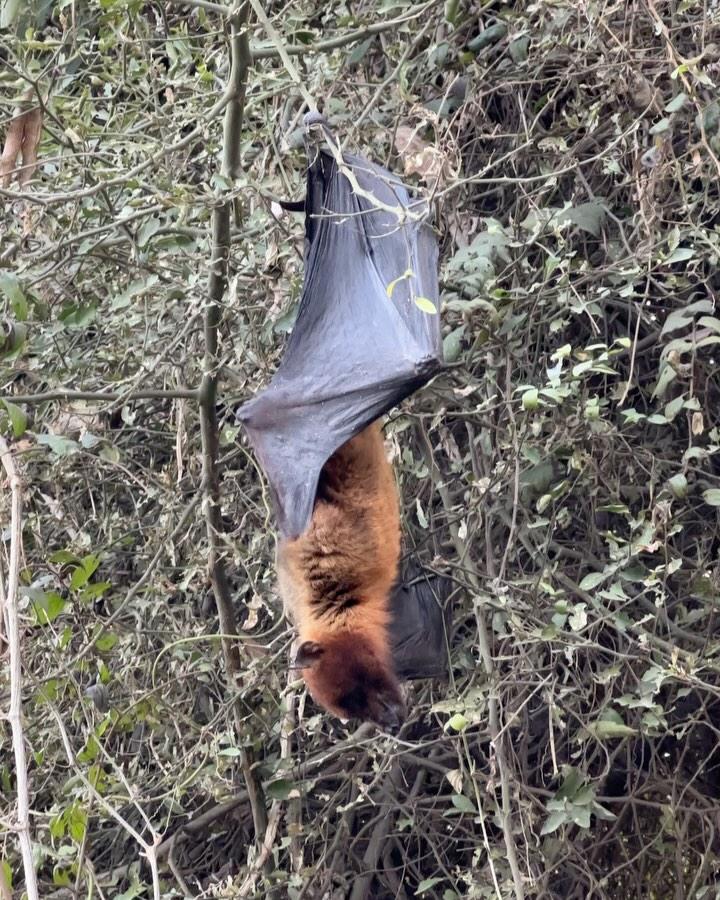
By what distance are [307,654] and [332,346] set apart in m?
0.88

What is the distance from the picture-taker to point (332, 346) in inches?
147

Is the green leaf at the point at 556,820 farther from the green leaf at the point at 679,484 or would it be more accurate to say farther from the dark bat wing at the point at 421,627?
the green leaf at the point at 679,484

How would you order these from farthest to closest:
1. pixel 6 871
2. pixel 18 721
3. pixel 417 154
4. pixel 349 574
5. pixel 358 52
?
pixel 358 52, pixel 349 574, pixel 417 154, pixel 6 871, pixel 18 721

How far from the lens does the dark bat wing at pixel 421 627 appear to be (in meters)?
3.82

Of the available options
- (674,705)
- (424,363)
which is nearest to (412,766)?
(674,705)

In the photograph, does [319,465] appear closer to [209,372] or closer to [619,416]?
[209,372]

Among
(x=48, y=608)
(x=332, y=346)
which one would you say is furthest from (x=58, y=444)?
(x=332, y=346)

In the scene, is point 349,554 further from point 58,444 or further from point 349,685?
point 58,444

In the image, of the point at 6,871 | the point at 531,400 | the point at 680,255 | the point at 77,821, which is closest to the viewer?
the point at 6,871

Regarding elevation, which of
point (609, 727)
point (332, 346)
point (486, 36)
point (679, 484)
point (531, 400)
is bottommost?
point (609, 727)

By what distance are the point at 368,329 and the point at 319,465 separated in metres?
0.41

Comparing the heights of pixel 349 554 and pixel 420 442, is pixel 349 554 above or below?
below

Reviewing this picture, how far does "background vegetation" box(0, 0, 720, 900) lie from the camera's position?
11.7ft

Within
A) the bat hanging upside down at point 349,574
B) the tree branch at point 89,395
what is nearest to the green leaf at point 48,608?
the tree branch at point 89,395
